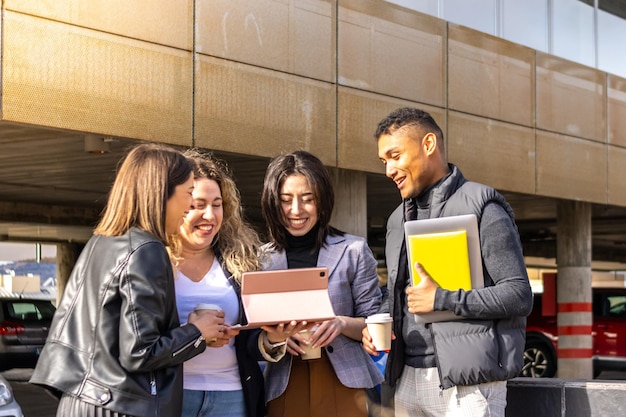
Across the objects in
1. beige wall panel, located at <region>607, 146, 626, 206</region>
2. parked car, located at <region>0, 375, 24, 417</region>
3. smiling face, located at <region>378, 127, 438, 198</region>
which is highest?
beige wall panel, located at <region>607, 146, 626, 206</region>

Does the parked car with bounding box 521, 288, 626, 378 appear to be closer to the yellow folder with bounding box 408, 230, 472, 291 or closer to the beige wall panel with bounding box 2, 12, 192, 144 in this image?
the beige wall panel with bounding box 2, 12, 192, 144

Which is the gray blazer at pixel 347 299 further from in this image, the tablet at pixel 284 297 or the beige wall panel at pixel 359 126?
the beige wall panel at pixel 359 126

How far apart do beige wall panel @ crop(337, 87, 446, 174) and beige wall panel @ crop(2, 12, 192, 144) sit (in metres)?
2.81

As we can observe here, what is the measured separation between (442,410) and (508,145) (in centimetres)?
1361

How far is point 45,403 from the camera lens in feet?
51.0

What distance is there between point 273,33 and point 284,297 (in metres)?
9.51

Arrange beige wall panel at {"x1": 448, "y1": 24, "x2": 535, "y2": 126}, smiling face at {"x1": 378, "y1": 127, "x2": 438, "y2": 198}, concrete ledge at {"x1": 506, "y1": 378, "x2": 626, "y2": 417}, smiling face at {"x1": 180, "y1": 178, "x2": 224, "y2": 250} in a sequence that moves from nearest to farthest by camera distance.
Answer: smiling face at {"x1": 378, "y1": 127, "x2": 438, "y2": 198} < smiling face at {"x1": 180, "y1": 178, "x2": 224, "y2": 250} < concrete ledge at {"x1": 506, "y1": 378, "x2": 626, "y2": 417} < beige wall panel at {"x1": 448, "y1": 24, "x2": 535, "y2": 126}

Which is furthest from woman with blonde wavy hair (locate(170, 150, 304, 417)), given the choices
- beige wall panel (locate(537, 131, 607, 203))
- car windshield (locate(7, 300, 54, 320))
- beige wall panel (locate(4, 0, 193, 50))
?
car windshield (locate(7, 300, 54, 320))

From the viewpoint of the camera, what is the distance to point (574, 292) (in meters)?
19.4

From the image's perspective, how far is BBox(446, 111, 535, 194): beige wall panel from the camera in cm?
1587

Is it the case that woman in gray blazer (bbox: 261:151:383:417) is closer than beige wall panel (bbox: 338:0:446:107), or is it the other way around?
woman in gray blazer (bbox: 261:151:383:417)

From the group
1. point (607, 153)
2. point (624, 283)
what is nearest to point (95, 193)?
point (607, 153)

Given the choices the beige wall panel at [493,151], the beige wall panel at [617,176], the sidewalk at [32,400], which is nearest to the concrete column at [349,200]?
the beige wall panel at [493,151]

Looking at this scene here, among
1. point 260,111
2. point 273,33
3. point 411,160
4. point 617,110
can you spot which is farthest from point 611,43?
point 411,160
